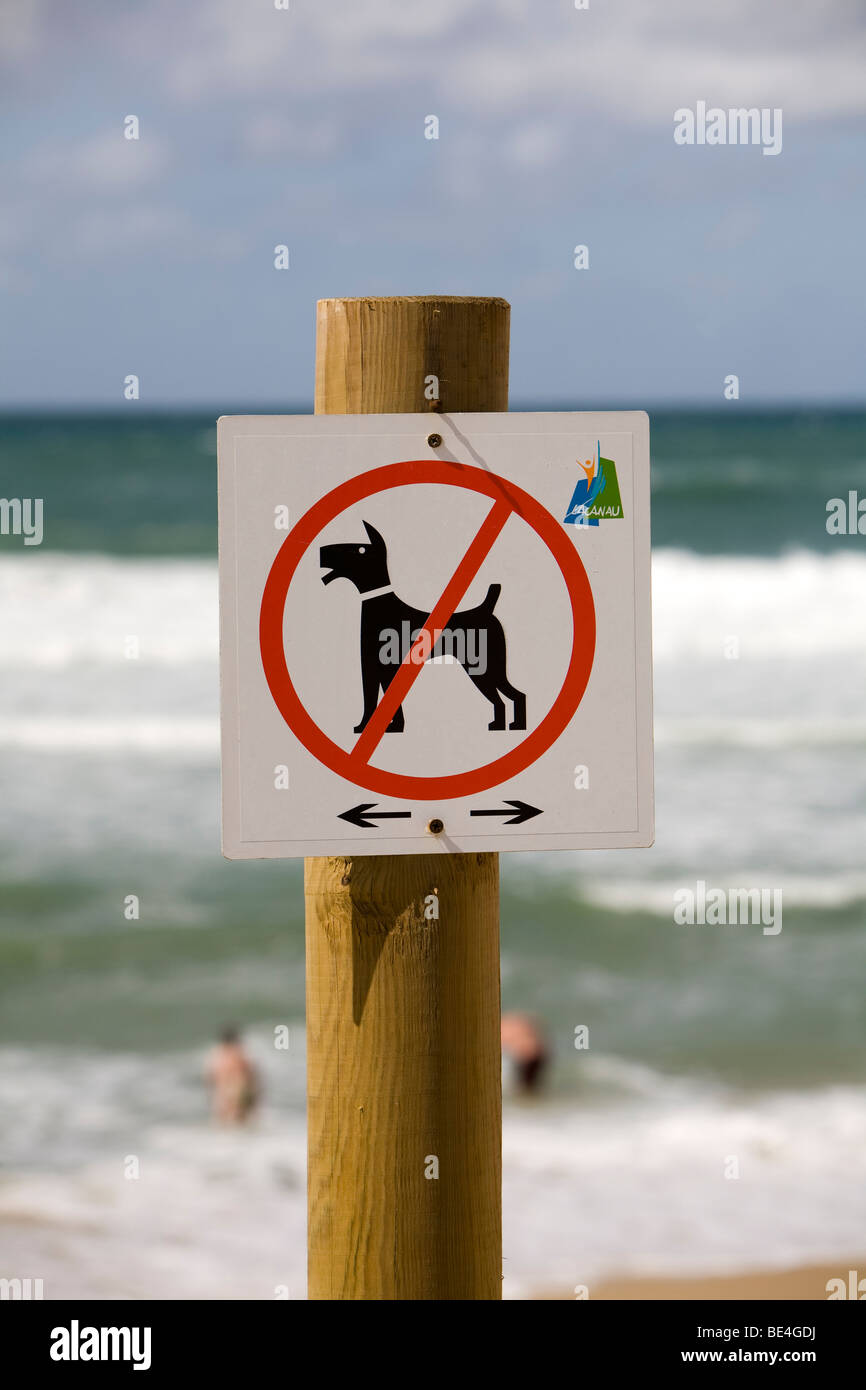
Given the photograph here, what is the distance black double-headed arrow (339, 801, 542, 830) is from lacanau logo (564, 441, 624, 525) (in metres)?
0.33

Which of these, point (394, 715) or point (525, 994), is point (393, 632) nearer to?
point (394, 715)

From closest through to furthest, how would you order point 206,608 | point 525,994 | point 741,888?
point 525,994 < point 741,888 < point 206,608

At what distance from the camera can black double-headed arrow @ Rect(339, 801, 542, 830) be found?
163cm

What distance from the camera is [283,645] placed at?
162 centimetres

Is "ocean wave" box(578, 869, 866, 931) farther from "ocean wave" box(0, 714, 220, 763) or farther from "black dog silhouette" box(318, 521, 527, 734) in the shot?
"black dog silhouette" box(318, 521, 527, 734)

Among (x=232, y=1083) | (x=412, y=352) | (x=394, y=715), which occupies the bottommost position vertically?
(x=232, y=1083)

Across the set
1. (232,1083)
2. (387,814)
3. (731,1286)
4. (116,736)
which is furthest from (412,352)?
(116,736)

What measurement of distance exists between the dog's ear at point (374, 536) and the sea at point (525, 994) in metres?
3.39

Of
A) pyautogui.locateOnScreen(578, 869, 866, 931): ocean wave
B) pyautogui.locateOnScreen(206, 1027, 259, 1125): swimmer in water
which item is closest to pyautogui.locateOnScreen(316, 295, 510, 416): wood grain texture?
pyautogui.locateOnScreen(206, 1027, 259, 1125): swimmer in water

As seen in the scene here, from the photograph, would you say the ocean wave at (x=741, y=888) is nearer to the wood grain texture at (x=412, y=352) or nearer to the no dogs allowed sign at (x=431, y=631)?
the no dogs allowed sign at (x=431, y=631)

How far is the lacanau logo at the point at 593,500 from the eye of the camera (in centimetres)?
164

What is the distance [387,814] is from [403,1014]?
9.0 inches

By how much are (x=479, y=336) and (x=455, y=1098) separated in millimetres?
869
